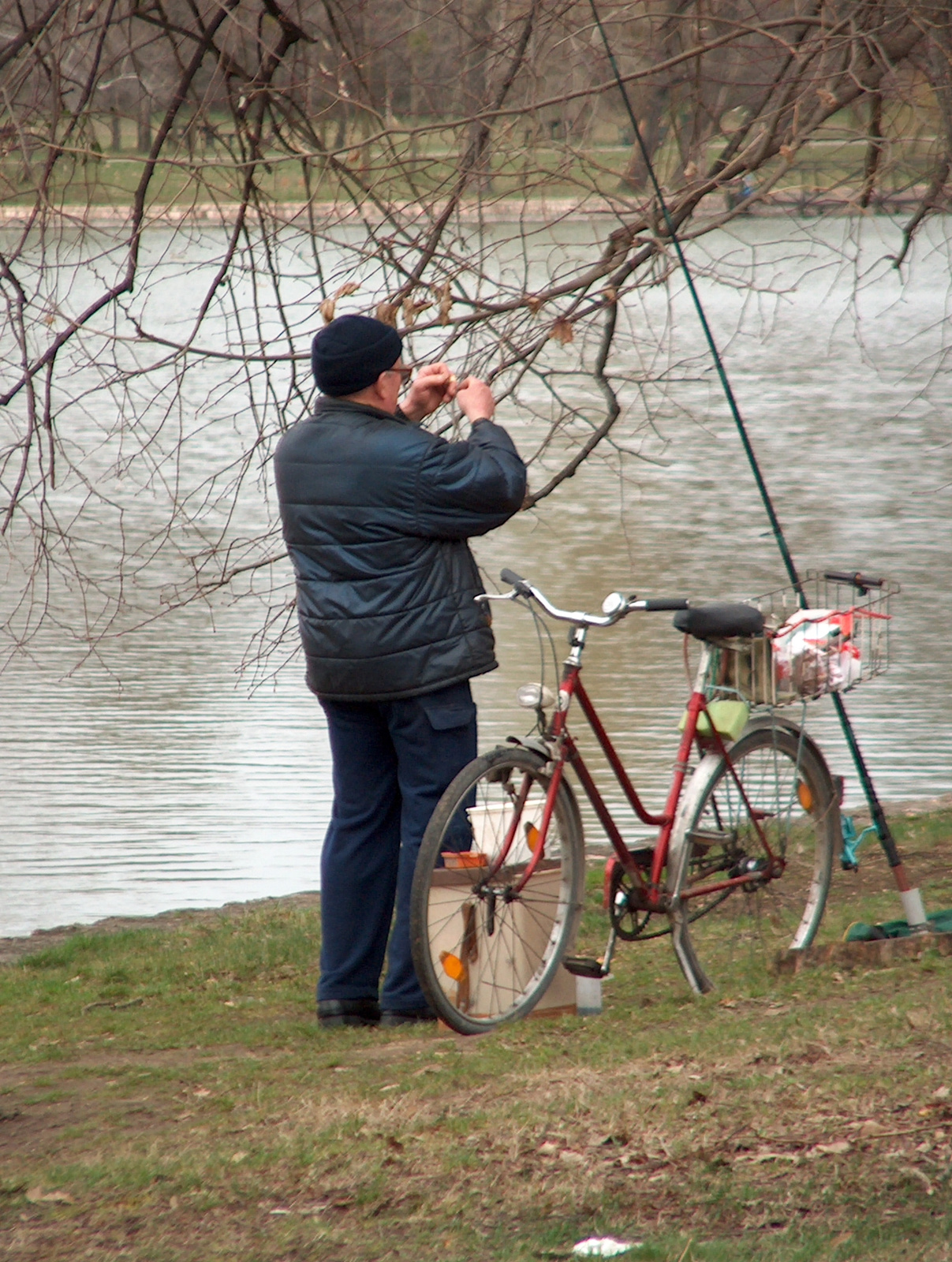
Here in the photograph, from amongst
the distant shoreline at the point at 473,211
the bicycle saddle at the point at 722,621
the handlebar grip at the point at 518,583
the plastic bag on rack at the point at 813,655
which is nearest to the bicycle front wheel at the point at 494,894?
the handlebar grip at the point at 518,583

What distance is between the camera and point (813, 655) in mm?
4496

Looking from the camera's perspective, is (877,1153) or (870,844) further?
(870,844)

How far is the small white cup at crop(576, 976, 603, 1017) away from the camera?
4.38 metres

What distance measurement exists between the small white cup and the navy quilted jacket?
0.81m

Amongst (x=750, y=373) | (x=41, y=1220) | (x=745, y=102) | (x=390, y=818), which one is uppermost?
(x=750, y=373)

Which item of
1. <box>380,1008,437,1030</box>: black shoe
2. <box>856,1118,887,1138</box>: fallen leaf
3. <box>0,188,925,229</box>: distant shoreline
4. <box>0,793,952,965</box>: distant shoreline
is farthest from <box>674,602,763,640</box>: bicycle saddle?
<box>0,793,952,965</box>: distant shoreline

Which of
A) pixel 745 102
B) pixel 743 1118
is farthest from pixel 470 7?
pixel 743 1118

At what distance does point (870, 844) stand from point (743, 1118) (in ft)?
12.4

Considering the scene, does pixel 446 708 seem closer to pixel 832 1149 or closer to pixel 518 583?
pixel 518 583

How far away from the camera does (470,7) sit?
6.38 meters

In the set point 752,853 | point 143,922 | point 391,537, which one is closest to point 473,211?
point 391,537

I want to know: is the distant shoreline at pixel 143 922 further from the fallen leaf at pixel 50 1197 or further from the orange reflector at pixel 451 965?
the fallen leaf at pixel 50 1197

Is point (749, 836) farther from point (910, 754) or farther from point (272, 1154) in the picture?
point (910, 754)

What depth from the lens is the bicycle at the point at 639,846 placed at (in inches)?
164
